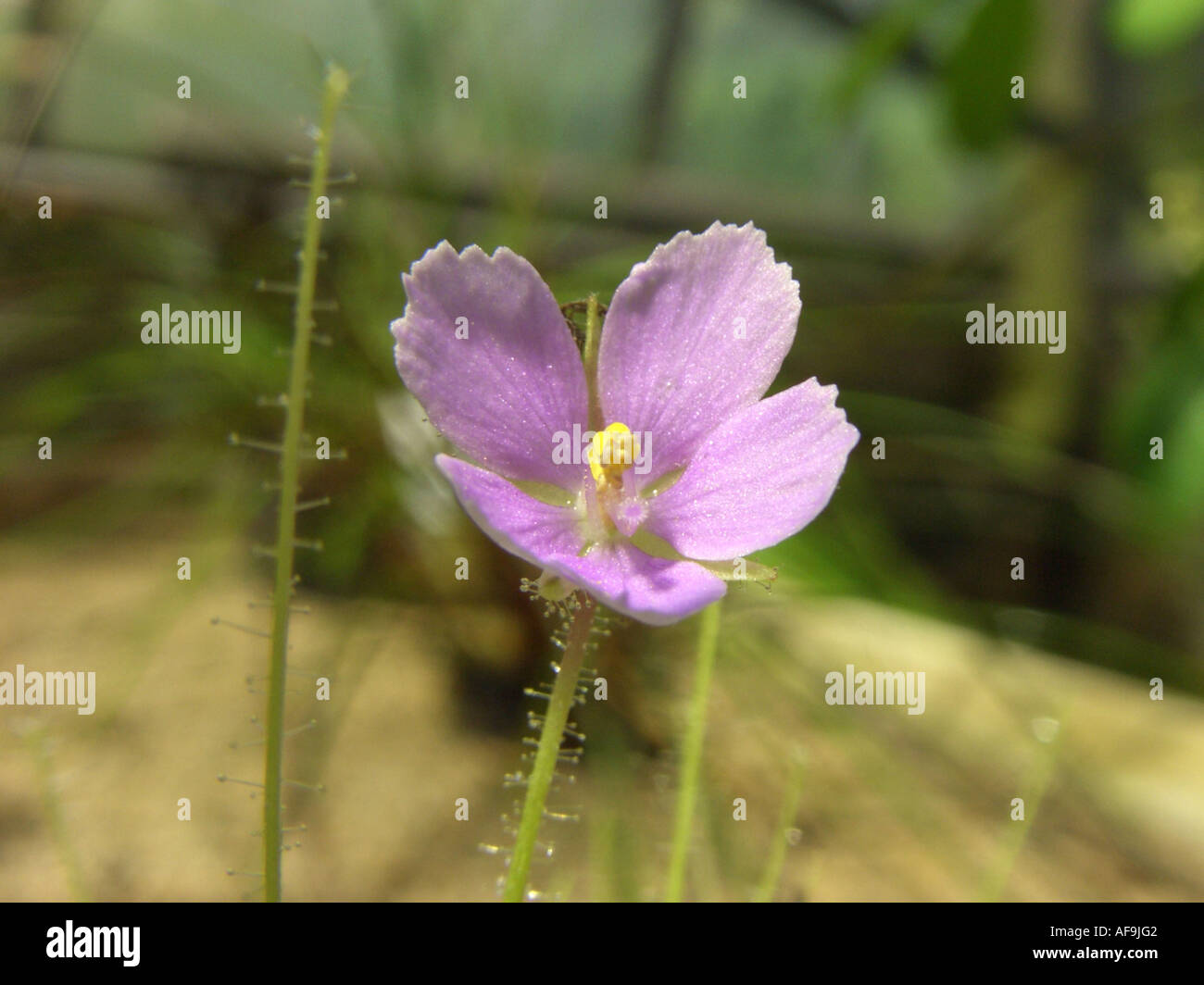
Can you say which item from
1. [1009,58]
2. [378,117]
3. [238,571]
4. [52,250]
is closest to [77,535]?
[238,571]

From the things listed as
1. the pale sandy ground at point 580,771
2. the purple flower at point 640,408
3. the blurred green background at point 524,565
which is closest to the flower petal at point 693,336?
the purple flower at point 640,408

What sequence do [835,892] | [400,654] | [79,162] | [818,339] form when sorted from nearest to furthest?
[835,892]
[400,654]
[818,339]
[79,162]

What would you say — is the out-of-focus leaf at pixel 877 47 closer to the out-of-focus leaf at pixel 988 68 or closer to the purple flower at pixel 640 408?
the out-of-focus leaf at pixel 988 68

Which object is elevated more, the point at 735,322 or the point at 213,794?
the point at 735,322

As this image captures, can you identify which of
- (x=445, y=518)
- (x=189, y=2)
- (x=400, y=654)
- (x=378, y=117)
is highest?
(x=189, y=2)

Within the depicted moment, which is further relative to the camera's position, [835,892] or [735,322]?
[835,892]

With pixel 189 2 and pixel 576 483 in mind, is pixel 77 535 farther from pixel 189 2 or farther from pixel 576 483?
pixel 576 483
